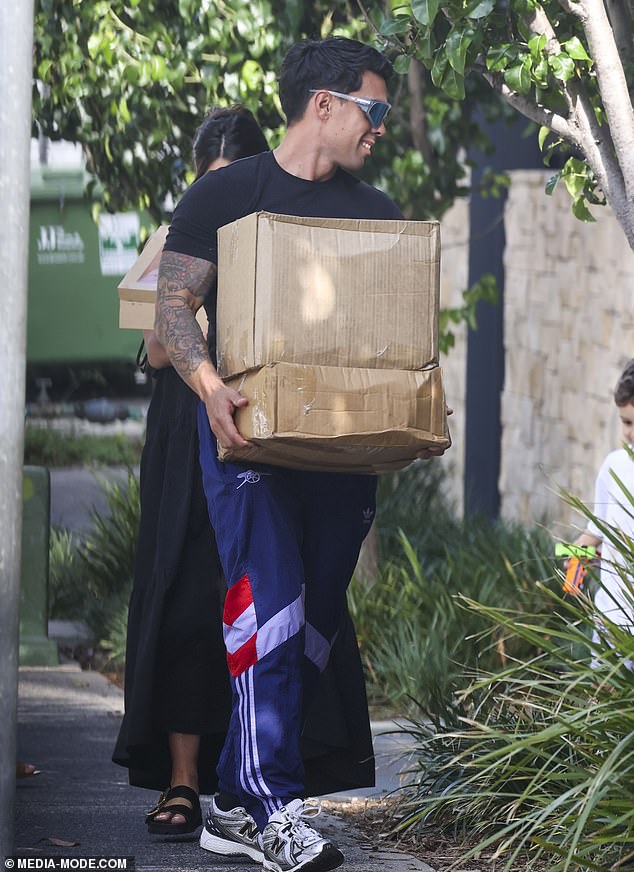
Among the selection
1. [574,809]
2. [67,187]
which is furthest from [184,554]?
[67,187]

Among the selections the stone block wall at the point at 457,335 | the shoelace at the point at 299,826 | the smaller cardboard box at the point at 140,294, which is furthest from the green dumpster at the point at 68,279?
the shoelace at the point at 299,826

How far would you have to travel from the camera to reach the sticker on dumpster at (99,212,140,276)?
1149 centimetres

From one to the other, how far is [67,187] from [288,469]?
30.3ft

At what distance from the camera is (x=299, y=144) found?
4.34 metres

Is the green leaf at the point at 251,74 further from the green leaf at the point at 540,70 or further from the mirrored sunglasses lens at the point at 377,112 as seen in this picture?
the mirrored sunglasses lens at the point at 377,112

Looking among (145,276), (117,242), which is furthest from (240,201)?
(117,242)

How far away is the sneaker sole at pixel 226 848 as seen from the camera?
414cm

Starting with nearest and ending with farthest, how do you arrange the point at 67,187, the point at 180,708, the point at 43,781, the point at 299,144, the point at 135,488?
1. the point at 299,144
2. the point at 180,708
3. the point at 43,781
4. the point at 135,488
5. the point at 67,187

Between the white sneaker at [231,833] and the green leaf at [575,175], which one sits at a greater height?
the green leaf at [575,175]

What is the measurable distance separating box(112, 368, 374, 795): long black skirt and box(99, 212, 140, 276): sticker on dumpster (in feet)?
20.7

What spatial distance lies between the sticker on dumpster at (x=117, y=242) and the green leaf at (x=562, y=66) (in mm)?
6579

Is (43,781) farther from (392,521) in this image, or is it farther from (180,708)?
(392,521)

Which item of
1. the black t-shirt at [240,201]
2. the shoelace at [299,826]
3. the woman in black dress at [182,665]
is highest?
the black t-shirt at [240,201]

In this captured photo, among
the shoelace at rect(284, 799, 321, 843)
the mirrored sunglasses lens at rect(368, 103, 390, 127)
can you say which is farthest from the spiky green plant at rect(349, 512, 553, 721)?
the mirrored sunglasses lens at rect(368, 103, 390, 127)
